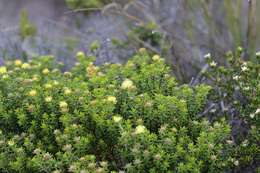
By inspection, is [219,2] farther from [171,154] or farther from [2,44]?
[171,154]

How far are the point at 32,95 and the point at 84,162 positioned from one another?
1.68 feet

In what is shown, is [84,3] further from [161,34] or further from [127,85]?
[127,85]

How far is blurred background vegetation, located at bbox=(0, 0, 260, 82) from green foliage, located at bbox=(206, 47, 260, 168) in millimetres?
732

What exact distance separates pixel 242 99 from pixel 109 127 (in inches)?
37.2

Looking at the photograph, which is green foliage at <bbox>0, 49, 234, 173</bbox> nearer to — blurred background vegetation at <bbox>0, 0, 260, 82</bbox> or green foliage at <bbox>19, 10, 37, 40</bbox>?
blurred background vegetation at <bbox>0, 0, 260, 82</bbox>

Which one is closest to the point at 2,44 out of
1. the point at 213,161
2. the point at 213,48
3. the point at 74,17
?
the point at 74,17

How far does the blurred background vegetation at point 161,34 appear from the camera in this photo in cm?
386

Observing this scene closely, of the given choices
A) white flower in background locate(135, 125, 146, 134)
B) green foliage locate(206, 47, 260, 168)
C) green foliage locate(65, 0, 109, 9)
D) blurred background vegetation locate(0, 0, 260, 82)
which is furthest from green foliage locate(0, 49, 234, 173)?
green foliage locate(65, 0, 109, 9)

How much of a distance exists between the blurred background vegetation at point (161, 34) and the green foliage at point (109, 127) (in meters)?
0.78

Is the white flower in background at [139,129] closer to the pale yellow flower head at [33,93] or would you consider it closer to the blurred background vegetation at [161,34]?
the pale yellow flower head at [33,93]

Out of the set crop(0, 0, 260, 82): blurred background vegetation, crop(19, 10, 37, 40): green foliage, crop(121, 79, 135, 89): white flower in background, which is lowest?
crop(19, 10, 37, 40): green foliage

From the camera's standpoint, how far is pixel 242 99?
9.44 feet

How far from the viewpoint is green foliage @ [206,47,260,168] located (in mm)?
2549

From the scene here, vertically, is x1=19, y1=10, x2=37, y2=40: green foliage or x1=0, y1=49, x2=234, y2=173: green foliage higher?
x1=0, y1=49, x2=234, y2=173: green foliage
